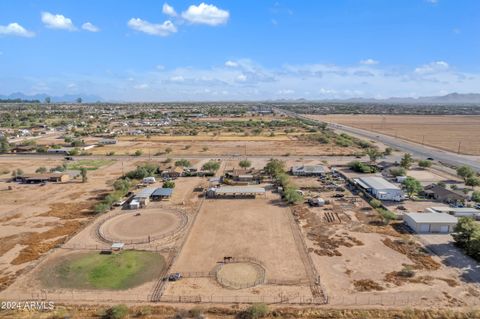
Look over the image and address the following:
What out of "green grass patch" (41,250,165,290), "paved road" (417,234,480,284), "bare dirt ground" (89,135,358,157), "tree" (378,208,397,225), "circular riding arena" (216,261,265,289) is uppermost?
"bare dirt ground" (89,135,358,157)

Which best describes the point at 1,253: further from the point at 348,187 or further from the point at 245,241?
the point at 348,187

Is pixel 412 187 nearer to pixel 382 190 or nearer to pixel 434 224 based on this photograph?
pixel 382 190

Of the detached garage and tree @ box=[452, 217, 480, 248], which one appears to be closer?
tree @ box=[452, 217, 480, 248]

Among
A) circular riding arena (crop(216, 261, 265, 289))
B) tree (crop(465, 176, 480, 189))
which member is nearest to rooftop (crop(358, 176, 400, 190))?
tree (crop(465, 176, 480, 189))

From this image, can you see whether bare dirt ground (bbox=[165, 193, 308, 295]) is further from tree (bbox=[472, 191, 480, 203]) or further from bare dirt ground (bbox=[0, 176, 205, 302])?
tree (bbox=[472, 191, 480, 203])

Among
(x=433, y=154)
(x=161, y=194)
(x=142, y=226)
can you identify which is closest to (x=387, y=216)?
(x=142, y=226)

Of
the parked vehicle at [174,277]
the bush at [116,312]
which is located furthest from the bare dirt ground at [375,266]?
→ the bush at [116,312]
